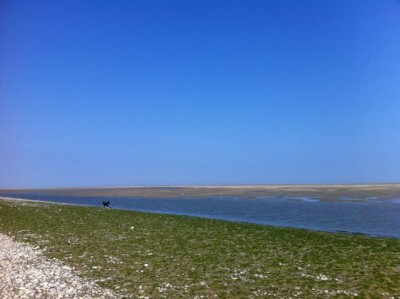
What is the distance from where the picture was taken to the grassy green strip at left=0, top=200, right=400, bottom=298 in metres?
14.6

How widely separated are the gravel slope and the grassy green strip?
0.75 m

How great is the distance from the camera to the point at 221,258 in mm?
19625

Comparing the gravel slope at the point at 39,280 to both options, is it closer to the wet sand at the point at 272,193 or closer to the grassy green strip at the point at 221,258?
the grassy green strip at the point at 221,258

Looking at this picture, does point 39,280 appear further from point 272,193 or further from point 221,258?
point 272,193

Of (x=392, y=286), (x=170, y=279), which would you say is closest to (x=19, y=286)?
(x=170, y=279)

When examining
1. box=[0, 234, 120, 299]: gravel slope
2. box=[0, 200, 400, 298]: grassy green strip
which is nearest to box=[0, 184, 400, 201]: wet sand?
box=[0, 200, 400, 298]: grassy green strip

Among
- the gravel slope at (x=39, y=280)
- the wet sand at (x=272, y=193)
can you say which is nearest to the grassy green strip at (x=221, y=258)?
the gravel slope at (x=39, y=280)

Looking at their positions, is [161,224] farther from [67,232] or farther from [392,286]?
[392,286]

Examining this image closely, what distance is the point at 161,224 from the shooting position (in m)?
33.3

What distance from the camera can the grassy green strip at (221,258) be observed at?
14555mm

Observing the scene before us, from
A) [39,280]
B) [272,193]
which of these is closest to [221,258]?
[39,280]

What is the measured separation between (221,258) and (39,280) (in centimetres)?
917

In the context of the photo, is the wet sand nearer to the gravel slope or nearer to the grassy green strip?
the grassy green strip

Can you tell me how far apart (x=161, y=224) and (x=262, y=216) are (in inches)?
646
